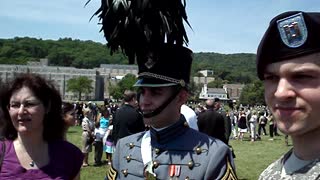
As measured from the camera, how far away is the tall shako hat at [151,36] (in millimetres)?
3027

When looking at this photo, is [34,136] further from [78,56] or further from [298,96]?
[78,56]

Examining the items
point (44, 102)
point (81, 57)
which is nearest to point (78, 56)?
point (81, 57)

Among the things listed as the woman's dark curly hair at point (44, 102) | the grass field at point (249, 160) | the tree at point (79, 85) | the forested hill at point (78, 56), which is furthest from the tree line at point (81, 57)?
the woman's dark curly hair at point (44, 102)

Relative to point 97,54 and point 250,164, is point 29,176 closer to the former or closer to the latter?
point 250,164

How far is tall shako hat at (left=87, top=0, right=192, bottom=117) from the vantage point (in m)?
3.03

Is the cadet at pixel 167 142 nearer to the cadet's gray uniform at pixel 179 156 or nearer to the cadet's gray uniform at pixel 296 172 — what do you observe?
the cadet's gray uniform at pixel 179 156

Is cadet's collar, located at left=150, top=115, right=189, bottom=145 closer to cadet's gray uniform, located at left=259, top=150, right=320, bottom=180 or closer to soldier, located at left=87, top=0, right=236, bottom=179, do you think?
soldier, located at left=87, top=0, right=236, bottom=179

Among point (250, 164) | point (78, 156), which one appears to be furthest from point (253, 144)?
point (78, 156)

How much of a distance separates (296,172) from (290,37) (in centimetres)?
46

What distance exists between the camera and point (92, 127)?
14.0 meters

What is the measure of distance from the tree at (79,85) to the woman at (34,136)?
118 meters

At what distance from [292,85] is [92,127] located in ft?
41.3

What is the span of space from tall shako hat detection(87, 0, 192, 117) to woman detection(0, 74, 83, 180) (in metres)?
1.03

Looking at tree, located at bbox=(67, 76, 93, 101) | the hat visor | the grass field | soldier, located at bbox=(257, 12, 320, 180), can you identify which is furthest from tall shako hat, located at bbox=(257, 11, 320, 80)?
tree, located at bbox=(67, 76, 93, 101)
